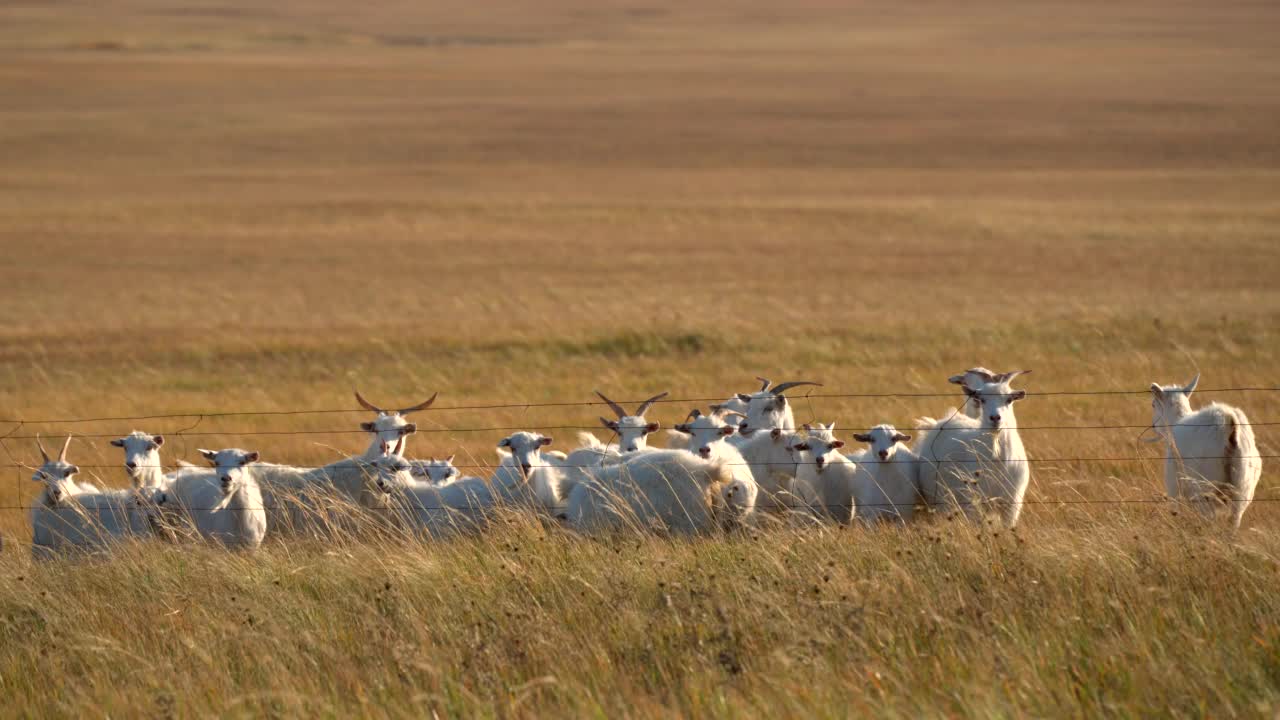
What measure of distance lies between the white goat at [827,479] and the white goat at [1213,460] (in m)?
2.37

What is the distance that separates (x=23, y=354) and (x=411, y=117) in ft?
189

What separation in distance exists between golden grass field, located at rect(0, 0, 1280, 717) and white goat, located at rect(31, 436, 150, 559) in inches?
11.9

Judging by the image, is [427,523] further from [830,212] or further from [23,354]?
[830,212]

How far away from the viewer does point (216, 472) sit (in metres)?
11.5

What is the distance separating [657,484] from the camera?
1058 cm

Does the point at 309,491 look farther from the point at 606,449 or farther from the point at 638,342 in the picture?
the point at 638,342

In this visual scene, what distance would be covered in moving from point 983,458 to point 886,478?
2.43 feet

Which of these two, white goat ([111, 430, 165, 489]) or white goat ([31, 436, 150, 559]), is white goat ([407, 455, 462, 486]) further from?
white goat ([31, 436, 150, 559])

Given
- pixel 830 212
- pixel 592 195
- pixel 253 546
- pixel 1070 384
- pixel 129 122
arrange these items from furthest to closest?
pixel 129 122, pixel 592 195, pixel 830 212, pixel 1070 384, pixel 253 546

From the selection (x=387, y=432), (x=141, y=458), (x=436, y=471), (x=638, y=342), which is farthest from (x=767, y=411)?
(x=638, y=342)

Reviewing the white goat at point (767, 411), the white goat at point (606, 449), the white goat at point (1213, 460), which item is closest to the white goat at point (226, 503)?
the white goat at point (606, 449)

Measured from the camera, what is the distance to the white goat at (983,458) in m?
10.7

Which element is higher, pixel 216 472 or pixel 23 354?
pixel 216 472

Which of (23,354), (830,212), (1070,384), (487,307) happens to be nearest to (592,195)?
(830,212)
